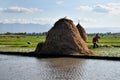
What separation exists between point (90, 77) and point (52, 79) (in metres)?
2.48

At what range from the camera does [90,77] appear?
58.7 ft

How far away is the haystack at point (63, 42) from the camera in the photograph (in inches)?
1231

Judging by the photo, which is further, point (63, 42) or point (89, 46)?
point (89, 46)

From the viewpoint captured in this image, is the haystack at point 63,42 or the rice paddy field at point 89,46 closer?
the haystack at point 63,42

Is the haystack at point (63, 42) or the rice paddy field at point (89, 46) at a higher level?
the haystack at point (63, 42)

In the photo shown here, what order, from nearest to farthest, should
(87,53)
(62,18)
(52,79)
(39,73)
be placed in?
1. (52,79)
2. (39,73)
3. (87,53)
4. (62,18)

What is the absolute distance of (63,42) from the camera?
31719mm

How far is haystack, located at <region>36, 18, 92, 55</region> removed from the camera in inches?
1231

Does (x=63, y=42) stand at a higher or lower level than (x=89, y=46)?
higher

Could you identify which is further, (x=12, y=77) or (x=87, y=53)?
(x=87, y=53)

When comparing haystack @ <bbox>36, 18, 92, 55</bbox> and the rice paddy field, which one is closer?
haystack @ <bbox>36, 18, 92, 55</bbox>

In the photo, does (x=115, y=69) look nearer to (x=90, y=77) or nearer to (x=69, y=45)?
(x=90, y=77)

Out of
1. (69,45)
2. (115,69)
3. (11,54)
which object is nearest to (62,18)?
(69,45)

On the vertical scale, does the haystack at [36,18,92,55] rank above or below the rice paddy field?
above
